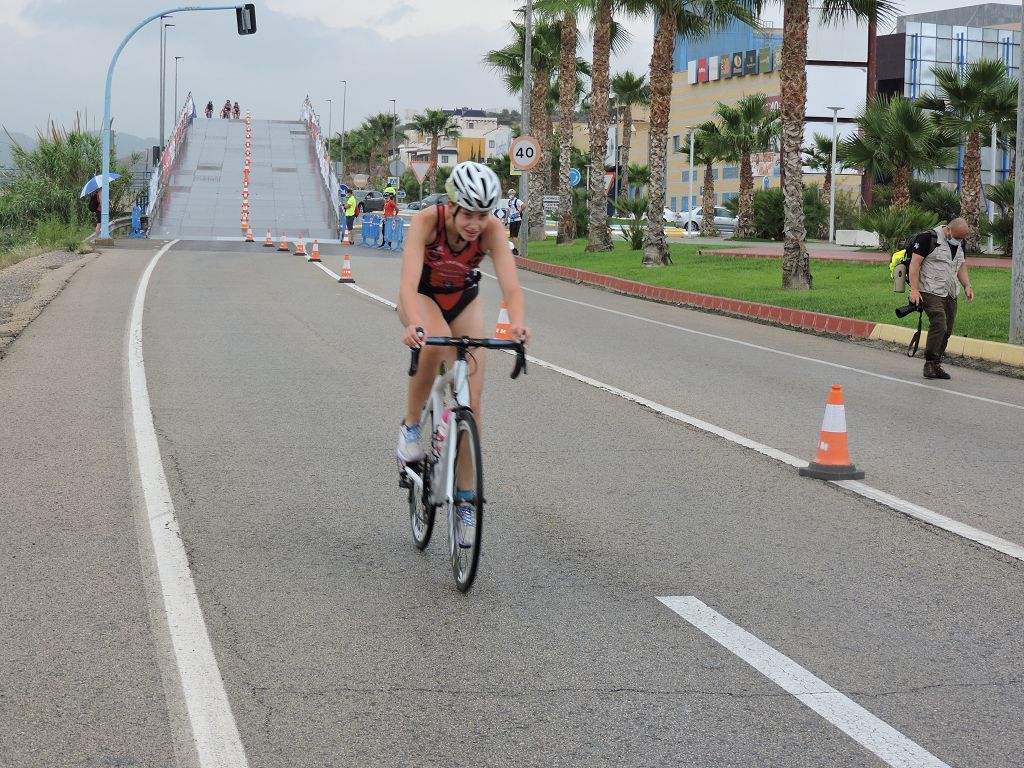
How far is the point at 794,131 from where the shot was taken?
81.8 feet

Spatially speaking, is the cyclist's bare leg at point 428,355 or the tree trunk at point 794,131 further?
the tree trunk at point 794,131

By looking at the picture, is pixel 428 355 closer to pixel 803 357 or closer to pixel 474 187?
pixel 474 187

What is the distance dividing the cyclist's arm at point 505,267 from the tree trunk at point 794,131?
62.9 feet

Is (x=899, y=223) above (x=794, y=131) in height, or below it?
below

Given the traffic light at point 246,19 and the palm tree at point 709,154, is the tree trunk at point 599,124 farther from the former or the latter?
the palm tree at point 709,154

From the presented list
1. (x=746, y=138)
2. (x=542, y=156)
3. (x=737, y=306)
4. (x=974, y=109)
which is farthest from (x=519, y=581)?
(x=746, y=138)

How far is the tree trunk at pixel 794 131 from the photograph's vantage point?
81.3 feet

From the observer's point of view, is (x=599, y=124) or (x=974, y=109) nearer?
(x=974, y=109)

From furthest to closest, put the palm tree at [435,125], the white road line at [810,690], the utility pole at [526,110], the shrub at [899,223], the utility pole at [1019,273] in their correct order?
the palm tree at [435,125] < the utility pole at [526,110] < the shrub at [899,223] < the utility pole at [1019,273] < the white road line at [810,690]

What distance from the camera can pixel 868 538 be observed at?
6969 mm

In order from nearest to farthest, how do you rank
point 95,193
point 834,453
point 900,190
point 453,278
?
point 453,278
point 834,453
point 900,190
point 95,193

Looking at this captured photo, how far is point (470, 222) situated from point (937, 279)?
31.7 ft

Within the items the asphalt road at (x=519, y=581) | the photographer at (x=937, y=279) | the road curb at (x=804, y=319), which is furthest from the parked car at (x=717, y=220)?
the asphalt road at (x=519, y=581)

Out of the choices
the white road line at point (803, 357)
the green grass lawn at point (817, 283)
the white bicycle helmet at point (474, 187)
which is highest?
the white bicycle helmet at point (474, 187)
